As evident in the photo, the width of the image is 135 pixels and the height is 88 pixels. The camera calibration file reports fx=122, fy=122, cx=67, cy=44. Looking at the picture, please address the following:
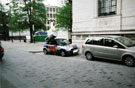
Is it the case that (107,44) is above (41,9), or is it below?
below

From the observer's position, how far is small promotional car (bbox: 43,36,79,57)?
10737mm

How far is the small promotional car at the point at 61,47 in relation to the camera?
10.7 m

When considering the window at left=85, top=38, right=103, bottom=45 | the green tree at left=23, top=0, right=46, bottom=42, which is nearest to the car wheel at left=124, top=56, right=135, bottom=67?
the window at left=85, top=38, right=103, bottom=45

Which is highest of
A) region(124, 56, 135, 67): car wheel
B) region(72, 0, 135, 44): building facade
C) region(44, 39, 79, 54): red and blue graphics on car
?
region(72, 0, 135, 44): building facade

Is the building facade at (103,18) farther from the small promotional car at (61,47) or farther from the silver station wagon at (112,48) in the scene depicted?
the silver station wagon at (112,48)

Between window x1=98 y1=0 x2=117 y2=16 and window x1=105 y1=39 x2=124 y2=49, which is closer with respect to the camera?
window x1=105 y1=39 x2=124 y2=49

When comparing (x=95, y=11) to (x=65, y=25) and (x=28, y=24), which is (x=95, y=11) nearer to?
(x=65, y=25)

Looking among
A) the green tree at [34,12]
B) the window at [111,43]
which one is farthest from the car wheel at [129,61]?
the green tree at [34,12]

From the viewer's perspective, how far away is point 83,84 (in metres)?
4.50

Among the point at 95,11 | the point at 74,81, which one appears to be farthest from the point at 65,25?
the point at 74,81

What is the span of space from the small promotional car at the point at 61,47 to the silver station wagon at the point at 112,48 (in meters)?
1.89

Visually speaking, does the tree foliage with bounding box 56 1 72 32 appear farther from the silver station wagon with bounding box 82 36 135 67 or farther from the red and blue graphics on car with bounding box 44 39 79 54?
the silver station wagon with bounding box 82 36 135 67

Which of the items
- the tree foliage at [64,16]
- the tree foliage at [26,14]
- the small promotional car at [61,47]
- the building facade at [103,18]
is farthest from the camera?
the tree foliage at [26,14]

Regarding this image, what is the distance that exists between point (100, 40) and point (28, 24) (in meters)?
23.8
